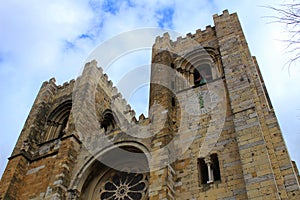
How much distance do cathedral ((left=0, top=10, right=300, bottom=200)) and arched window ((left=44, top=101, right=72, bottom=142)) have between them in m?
0.05

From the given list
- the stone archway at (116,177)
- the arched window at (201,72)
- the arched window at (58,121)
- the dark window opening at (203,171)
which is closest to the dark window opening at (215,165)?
the dark window opening at (203,171)

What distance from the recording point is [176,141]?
11.2 m

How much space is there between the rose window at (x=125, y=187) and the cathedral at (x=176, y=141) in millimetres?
36

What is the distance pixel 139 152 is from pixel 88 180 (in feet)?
6.70

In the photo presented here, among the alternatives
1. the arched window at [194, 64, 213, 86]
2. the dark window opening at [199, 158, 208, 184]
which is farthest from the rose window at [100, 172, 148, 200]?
the arched window at [194, 64, 213, 86]

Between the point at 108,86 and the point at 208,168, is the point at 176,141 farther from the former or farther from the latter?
the point at 108,86

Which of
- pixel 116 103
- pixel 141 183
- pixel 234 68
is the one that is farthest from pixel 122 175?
pixel 116 103

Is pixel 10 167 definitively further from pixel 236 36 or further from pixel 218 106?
pixel 236 36

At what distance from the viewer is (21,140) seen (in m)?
15.0

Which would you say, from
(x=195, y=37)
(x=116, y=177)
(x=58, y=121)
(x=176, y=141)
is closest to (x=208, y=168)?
(x=176, y=141)

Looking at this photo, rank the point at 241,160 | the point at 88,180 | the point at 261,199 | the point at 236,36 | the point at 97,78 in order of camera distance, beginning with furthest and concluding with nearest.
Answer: the point at 97,78 → the point at 236,36 → the point at 88,180 → the point at 241,160 → the point at 261,199

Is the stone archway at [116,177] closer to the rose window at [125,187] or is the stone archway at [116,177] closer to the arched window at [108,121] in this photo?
the rose window at [125,187]

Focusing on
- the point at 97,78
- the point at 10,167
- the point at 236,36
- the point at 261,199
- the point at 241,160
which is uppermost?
the point at 97,78

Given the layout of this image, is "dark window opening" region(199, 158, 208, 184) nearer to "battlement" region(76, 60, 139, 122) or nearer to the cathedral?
the cathedral
